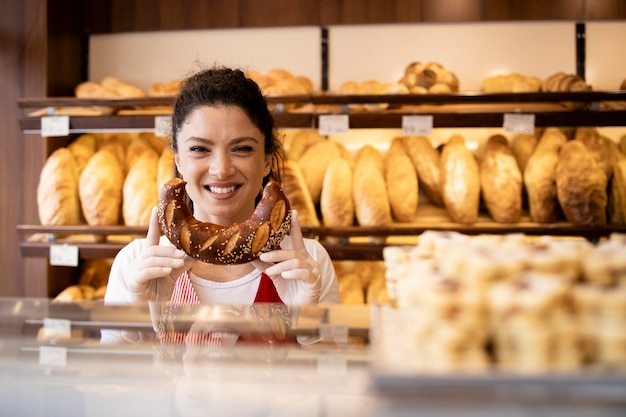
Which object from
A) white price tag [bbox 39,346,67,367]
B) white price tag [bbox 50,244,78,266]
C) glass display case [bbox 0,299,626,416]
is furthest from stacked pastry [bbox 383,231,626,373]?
white price tag [bbox 50,244,78,266]

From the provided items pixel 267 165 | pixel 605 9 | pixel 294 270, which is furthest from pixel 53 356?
pixel 605 9

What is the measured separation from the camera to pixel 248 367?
0.86 meters

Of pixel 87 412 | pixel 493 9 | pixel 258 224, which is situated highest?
pixel 493 9

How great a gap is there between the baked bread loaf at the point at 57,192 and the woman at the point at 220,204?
3.98ft

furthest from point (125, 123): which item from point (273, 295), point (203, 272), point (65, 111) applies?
point (273, 295)

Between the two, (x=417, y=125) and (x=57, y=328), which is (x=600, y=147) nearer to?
(x=417, y=125)

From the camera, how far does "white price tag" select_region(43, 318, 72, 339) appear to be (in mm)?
1044

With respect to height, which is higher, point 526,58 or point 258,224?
point 526,58

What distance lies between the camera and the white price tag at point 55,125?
289 centimetres

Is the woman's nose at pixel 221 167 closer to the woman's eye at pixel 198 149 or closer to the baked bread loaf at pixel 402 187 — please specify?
the woman's eye at pixel 198 149

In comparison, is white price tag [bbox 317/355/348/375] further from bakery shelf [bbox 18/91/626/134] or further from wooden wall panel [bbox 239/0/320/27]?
wooden wall panel [bbox 239/0/320/27]

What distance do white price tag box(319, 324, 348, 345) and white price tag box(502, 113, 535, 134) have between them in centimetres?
188

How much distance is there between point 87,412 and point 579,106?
2.50m

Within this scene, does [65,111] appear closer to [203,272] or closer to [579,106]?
[203,272]
